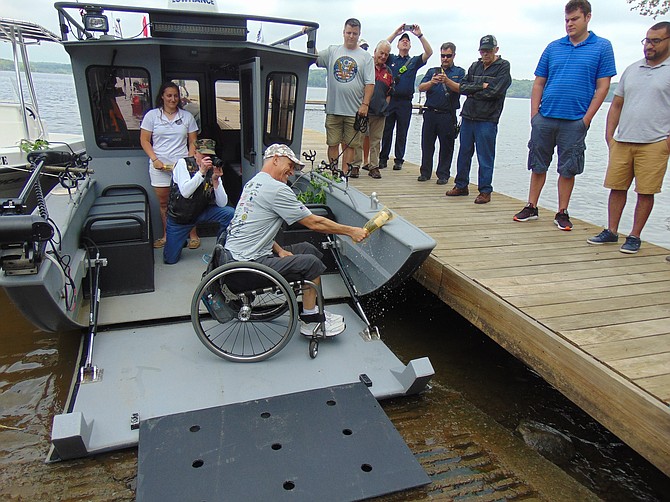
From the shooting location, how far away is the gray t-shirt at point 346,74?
17.0ft

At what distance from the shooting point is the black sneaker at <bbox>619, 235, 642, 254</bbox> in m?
3.83

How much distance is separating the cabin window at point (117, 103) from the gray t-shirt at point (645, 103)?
3938 mm

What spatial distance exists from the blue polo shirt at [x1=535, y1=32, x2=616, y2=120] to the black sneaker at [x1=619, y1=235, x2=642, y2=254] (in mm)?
1084

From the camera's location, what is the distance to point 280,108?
15.5ft

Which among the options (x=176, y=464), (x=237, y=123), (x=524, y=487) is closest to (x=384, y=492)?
(x=524, y=487)

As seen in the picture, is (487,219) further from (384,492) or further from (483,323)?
(384,492)

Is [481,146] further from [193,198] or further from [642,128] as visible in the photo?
[193,198]

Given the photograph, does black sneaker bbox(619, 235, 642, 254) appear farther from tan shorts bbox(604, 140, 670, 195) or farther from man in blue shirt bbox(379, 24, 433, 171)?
man in blue shirt bbox(379, 24, 433, 171)

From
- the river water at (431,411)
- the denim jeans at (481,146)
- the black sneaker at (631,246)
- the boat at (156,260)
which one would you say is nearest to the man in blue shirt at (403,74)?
the denim jeans at (481,146)

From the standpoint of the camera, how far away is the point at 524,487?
2.40m

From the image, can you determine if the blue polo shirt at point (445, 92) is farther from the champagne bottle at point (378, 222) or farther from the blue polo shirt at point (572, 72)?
the champagne bottle at point (378, 222)

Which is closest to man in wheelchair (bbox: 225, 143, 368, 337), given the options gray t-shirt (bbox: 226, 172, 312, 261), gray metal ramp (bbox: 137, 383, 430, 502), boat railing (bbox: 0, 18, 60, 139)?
gray t-shirt (bbox: 226, 172, 312, 261)

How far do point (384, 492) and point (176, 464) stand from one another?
3.15 feet

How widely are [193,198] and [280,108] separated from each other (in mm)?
1376
